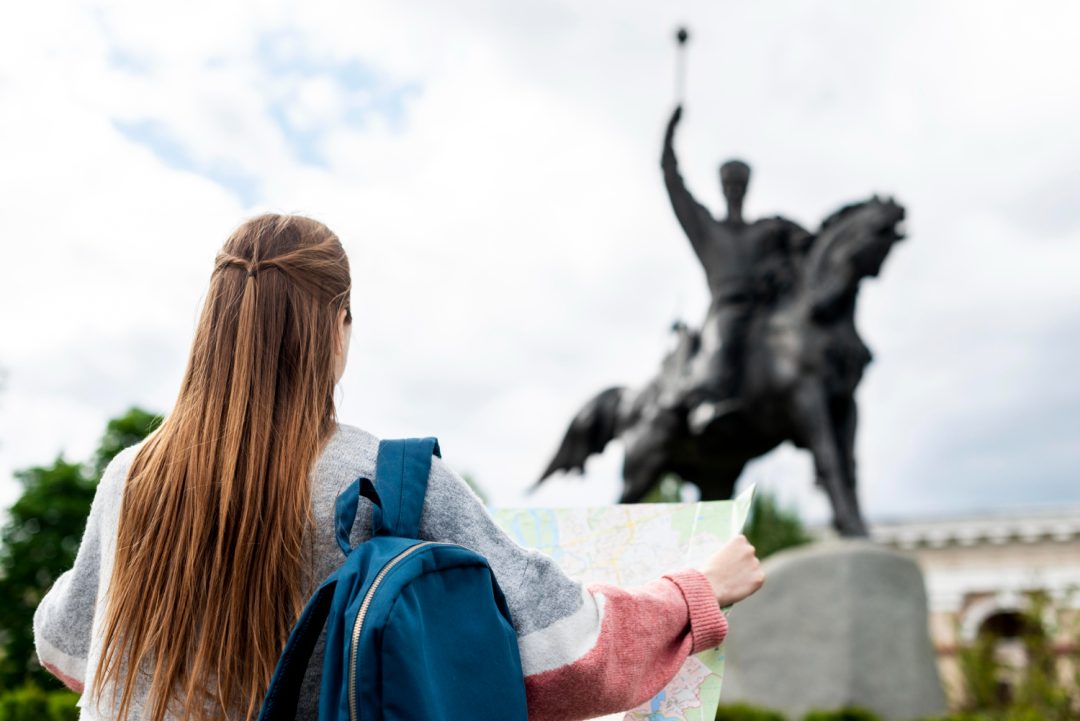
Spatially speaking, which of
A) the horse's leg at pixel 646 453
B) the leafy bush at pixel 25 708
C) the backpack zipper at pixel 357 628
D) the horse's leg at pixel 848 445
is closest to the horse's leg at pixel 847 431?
the horse's leg at pixel 848 445

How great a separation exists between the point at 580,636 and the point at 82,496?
41.9 ft

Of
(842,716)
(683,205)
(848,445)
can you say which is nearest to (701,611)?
(842,716)

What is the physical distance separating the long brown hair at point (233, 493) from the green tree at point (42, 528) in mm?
11043

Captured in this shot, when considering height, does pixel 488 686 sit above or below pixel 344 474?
below

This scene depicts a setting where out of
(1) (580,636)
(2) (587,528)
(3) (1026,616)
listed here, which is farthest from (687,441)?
(1) (580,636)

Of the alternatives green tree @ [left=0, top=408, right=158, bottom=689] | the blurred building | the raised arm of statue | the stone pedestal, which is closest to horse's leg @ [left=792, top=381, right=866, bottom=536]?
the stone pedestal

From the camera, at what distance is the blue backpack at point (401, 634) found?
1.23 m

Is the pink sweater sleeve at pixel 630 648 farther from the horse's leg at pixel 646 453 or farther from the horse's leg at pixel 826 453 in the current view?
the horse's leg at pixel 646 453

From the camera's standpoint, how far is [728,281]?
8.54 m

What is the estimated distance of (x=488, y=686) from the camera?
4.26 feet

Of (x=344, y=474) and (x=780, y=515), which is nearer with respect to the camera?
(x=344, y=474)

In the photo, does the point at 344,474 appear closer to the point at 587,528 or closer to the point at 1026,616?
the point at 587,528

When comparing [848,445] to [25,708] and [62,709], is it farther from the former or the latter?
[25,708]

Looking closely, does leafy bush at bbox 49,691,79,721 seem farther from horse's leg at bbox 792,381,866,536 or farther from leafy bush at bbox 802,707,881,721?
horse's leg at bbox 792,381,866,536
